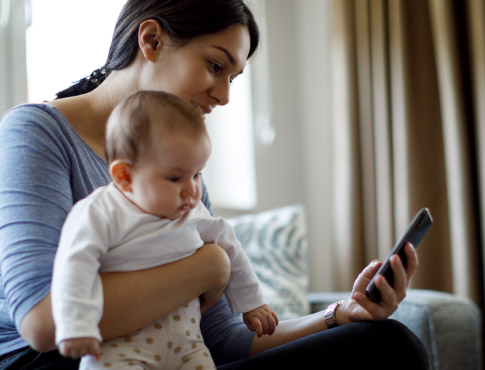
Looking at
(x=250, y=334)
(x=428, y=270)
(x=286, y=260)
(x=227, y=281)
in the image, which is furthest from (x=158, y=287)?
(x=428, y=270)

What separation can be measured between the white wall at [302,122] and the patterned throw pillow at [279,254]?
82 centimetres

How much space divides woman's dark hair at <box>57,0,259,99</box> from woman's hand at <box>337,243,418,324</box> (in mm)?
598

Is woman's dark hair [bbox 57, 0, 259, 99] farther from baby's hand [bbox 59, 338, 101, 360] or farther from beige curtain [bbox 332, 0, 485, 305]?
beige curtain [bbox 332, 0, 485, 305]

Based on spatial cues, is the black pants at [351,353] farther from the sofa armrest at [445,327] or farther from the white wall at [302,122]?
the white wall at [302,122]

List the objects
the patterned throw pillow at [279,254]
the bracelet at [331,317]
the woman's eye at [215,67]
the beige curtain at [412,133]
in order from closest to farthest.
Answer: the bracelet at [331,317], the woman's eye at [215,67], the patterned throw pillow at [279,254], the beige curtain at [412,133]

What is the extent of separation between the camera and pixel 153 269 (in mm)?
930

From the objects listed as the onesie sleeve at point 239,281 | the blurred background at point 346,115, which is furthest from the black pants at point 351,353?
the blurred background at point 346,115

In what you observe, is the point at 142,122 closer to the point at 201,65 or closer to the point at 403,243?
the point at 201,65

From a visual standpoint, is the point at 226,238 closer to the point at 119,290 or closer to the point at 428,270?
the point at 119,290

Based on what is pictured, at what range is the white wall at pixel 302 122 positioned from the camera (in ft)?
10.1

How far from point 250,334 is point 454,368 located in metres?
0.95

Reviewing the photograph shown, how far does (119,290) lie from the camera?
2.89ft

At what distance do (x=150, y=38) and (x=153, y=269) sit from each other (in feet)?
1.83

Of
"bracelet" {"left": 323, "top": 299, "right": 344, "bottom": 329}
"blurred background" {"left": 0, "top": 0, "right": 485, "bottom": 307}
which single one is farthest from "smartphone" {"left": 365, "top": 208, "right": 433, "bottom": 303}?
"blurred background" {"left": 0, "top": 0, "right": 485, "bottom": 307}
